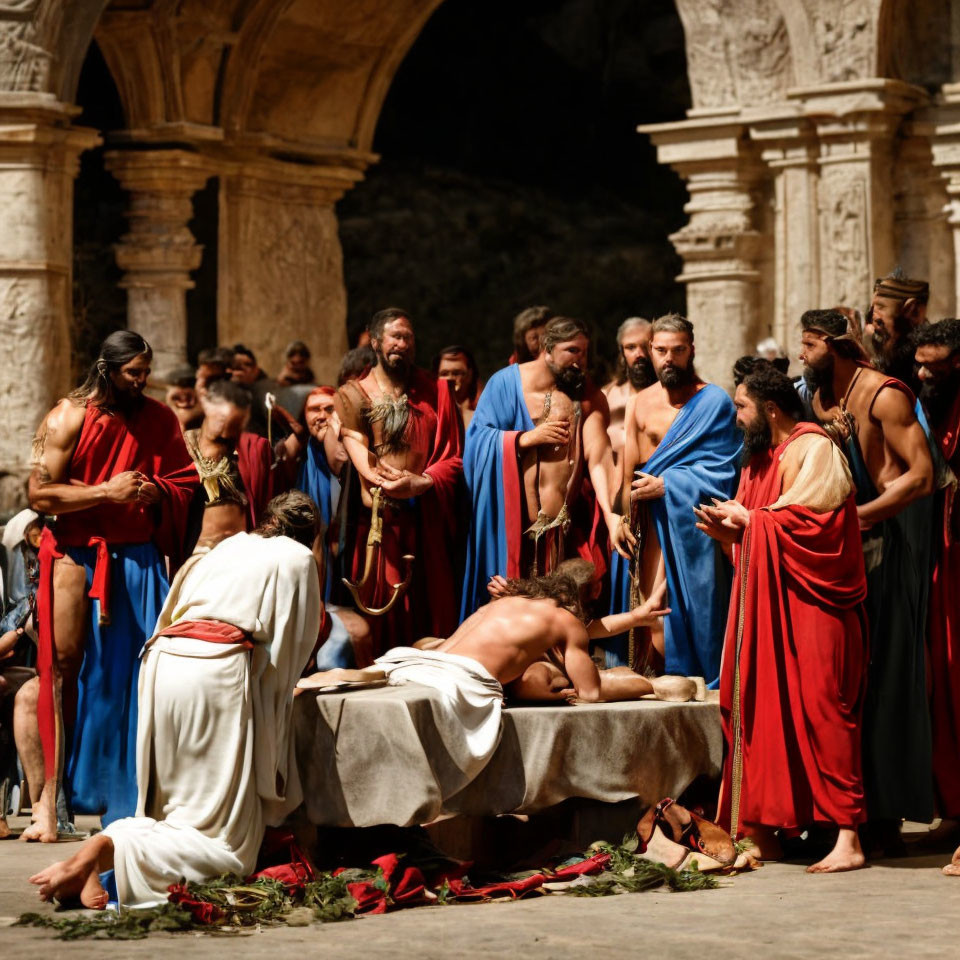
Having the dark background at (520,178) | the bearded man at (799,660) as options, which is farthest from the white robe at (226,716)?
the dark background at (520,178)

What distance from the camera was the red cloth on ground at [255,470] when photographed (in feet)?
28.6

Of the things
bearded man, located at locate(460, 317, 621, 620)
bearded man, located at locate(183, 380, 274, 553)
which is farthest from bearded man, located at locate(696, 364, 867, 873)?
bearded man, located at locate(183, 380, 274, 553)

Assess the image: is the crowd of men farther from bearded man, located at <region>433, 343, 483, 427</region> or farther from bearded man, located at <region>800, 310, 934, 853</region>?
bearded man, located at <region>433, 343, 483, 427</region>

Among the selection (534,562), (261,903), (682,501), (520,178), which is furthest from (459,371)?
(520,178)

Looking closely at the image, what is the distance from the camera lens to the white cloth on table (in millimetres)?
6492

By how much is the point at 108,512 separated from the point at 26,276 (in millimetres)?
4074

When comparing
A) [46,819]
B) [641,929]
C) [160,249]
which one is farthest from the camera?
[160,249]

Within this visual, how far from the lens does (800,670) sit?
21.9 ft

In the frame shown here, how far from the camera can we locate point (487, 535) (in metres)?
8.11

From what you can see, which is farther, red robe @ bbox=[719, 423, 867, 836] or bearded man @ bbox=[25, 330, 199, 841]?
→ bearded man @ bbox=[25, 330, 199, 841]

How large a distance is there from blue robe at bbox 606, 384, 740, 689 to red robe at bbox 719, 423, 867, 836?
1057 millimetres

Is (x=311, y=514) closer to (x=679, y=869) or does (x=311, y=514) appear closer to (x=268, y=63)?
(x=679, y=869)

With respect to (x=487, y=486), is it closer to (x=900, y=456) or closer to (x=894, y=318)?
(x=894, y=318)

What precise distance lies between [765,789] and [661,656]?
145 centimetres
